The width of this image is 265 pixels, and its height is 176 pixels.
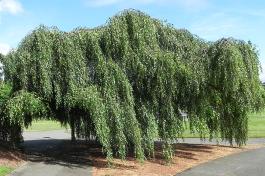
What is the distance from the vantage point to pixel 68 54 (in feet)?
63.3

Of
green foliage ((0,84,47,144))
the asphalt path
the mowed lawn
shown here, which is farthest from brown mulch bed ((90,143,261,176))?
the mowed lawn

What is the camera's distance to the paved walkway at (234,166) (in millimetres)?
18188

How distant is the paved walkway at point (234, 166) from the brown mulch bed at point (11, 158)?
Answer: 6.48 m

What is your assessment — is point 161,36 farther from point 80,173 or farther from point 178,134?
point 80,173

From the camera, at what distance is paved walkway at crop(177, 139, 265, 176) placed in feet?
59.7

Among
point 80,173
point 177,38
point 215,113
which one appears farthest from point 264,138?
point 80,173

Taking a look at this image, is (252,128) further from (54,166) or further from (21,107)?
(21,107)

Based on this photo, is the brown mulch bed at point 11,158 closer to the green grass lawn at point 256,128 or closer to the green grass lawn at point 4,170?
the green grass lawn at point 4,170

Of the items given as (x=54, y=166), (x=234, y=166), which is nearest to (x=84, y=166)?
(x=54, y=166)

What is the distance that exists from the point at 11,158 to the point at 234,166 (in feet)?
30.1

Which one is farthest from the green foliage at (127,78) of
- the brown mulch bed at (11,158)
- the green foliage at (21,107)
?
the brown mulch bed at (11,158)

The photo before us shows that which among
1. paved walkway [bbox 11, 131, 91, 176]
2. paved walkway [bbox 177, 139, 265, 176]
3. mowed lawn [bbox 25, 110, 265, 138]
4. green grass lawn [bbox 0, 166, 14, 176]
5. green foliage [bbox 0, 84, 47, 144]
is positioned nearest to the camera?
green grass lawn [bbox 0, 166, 14, 176]

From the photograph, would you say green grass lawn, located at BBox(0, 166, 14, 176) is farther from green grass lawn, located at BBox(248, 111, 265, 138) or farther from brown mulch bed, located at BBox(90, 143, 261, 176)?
green grass lawn, located at BBox(248, 111, 265, 138)

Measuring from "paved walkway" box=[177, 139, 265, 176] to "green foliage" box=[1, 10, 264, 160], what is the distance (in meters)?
1.71
